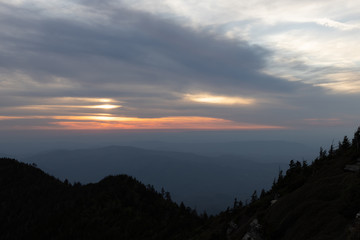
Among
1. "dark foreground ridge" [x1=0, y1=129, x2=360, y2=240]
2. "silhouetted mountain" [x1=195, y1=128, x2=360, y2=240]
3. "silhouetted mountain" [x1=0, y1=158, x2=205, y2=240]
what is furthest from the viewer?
"silhouetted mountain" [x1=0, y1=158, x2=205, y2=240]

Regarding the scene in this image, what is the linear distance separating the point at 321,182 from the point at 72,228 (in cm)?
13162

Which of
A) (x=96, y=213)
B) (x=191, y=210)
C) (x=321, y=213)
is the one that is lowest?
(x=191, y=210)

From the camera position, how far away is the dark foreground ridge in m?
20.9

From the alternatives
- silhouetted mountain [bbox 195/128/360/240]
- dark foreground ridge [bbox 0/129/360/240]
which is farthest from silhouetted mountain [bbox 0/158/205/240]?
silhouetted mountain [bbox 195/128/360/240]

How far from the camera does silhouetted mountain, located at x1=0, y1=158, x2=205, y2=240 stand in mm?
114250

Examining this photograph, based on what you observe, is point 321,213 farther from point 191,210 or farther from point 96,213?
point 96,213

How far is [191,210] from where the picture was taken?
13888cm

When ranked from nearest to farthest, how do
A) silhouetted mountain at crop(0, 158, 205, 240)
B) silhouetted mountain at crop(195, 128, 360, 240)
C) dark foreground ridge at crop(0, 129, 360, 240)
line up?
silhouetted mountain at crop(195, 128, 360, 240) < dark foreground ridge at crop(0, 129, 360, 240) < silhouetted mountain at crop(0, 158, 205, 240)

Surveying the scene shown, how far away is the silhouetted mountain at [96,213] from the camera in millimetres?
114250

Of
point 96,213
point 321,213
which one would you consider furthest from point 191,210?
point 321,213

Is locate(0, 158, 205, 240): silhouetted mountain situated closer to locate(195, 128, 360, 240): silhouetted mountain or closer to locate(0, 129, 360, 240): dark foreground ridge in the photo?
locate(0, 129, 360, 240): dark foreground ridge

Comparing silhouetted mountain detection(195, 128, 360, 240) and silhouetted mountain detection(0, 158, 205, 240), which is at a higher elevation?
silhouetted mountain detection(195, 128, 360, 240)

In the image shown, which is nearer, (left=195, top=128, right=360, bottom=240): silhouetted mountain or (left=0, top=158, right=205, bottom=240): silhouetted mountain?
(left=195, top=128, right=360, bottom=240): silhouetted mountain

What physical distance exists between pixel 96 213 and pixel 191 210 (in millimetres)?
55112
